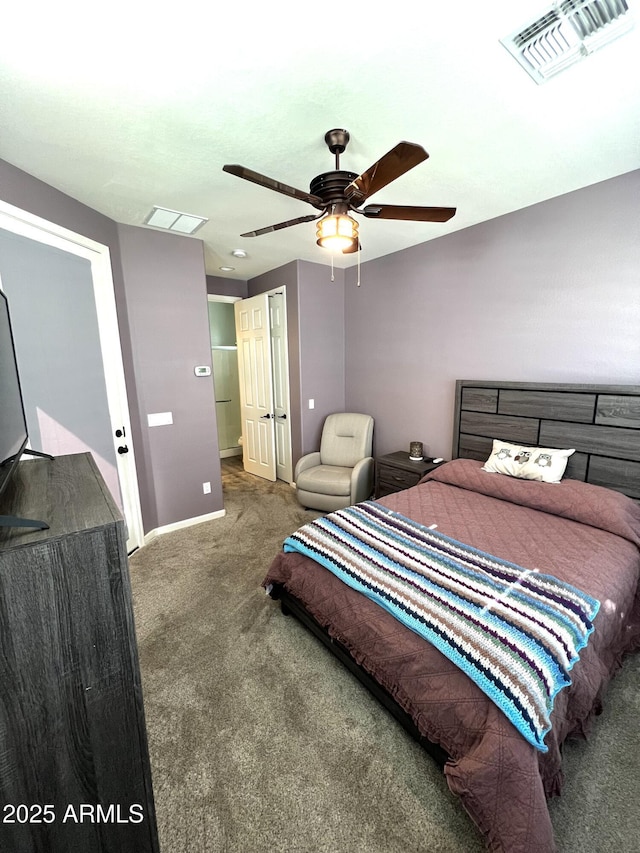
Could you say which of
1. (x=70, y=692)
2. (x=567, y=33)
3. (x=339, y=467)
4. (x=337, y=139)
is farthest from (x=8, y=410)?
(x=339, y=467)

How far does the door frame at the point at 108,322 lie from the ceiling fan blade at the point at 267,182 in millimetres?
1385

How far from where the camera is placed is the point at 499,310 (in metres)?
2.76

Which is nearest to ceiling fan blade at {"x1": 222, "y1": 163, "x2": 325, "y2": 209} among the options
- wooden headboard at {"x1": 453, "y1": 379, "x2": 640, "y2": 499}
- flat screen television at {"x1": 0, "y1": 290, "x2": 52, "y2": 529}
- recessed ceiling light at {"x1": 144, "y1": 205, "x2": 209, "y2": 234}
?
flat screen television at {"x1": 0, "y1": 290, "x2": 52, "y2": 529}

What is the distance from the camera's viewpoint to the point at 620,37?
1200 millimetres

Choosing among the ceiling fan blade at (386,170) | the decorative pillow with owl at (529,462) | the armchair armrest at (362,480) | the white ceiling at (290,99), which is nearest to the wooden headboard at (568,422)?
the decorative pillow with owl at (529,462)

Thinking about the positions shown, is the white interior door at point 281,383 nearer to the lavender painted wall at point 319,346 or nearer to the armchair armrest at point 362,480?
the lavender painted wall at point 319,346

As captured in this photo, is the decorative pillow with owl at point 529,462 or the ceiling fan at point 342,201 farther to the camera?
the decorative pillow with owl at point 529,462

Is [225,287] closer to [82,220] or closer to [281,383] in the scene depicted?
[281,383]

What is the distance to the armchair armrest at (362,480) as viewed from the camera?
334 cm

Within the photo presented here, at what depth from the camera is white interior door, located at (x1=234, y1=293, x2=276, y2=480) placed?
14.0 feet

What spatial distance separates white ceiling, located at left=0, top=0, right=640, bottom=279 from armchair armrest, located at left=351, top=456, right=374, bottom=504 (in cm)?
225

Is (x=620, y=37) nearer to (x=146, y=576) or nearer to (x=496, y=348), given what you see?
(x=496, y=348)

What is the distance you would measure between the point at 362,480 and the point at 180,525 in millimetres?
1810

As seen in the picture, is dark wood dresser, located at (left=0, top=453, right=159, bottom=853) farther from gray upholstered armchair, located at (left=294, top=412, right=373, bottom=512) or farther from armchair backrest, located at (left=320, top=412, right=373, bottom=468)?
armchair backrest, located at (left=320, top=412, right=373, bottom=468)
